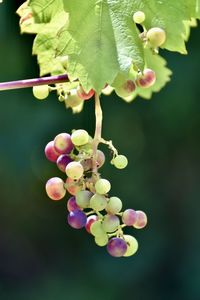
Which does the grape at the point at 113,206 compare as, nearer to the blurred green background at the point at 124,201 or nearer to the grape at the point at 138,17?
the grape at the point at 138,17

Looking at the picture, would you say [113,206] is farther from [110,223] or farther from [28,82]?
[28,82]

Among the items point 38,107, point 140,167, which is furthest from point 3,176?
point 140,167

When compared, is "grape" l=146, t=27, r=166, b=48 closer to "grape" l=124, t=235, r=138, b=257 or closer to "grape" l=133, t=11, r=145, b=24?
"grape" l=133, t=11, r=145, b=24

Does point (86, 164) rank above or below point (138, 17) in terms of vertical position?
below

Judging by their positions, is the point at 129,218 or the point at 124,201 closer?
the point at 129,218

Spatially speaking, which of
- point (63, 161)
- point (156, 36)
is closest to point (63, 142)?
point (63, 161)

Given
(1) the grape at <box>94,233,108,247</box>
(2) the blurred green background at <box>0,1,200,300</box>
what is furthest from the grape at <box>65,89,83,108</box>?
(2) the blurred green background at <box>0,1,200,300</box>

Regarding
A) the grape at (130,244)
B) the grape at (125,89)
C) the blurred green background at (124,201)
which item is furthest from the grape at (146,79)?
the blurred green background at (124,201)

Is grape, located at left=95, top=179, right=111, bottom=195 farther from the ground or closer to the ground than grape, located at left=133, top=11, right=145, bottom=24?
closer to the ground

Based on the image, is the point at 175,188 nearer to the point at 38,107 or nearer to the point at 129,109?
the point at 129,109
